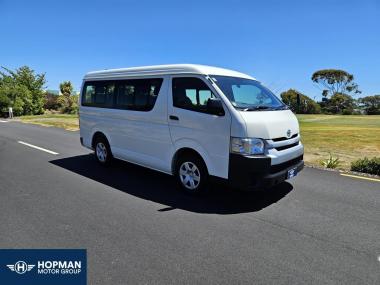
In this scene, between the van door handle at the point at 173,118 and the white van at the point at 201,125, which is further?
the van door handle at the point at 173,118

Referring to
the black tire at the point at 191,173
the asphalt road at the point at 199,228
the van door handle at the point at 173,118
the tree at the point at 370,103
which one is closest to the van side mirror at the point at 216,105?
the van door handle at the point at 173,118

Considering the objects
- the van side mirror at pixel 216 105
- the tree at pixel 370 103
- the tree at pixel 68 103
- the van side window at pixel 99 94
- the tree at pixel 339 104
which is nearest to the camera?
the van side mirror at pixel 216 105

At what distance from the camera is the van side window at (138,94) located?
596cm

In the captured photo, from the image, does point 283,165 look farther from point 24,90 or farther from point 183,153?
point 24,90

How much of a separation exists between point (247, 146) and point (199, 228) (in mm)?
1393

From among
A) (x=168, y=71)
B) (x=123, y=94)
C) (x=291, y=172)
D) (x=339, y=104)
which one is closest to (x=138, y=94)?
(x=123, y=94)

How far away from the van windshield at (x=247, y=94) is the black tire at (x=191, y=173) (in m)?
1.19

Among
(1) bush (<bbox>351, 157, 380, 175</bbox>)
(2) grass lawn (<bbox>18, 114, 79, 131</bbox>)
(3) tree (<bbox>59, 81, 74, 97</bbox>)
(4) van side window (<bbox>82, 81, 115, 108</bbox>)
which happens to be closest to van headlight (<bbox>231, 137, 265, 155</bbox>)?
(4) van side window (<bbox>82, 81, 115, 108</bbox>)

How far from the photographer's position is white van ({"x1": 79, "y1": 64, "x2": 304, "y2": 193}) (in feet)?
15.5

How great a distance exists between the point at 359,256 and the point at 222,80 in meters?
3.29

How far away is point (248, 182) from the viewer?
15.4 feet

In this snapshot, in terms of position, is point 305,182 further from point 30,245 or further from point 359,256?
point 30,245

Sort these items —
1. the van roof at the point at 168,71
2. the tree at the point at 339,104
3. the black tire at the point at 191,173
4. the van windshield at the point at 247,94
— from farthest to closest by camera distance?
the tree at the point at 339,104 → the van roof at the point at 168,71 → the black tire at the point at 191,173 → the van windshield at the point at 247,94

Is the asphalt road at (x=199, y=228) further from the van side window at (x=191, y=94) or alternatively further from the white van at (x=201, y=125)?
the van side window at (x=191, y=94)
